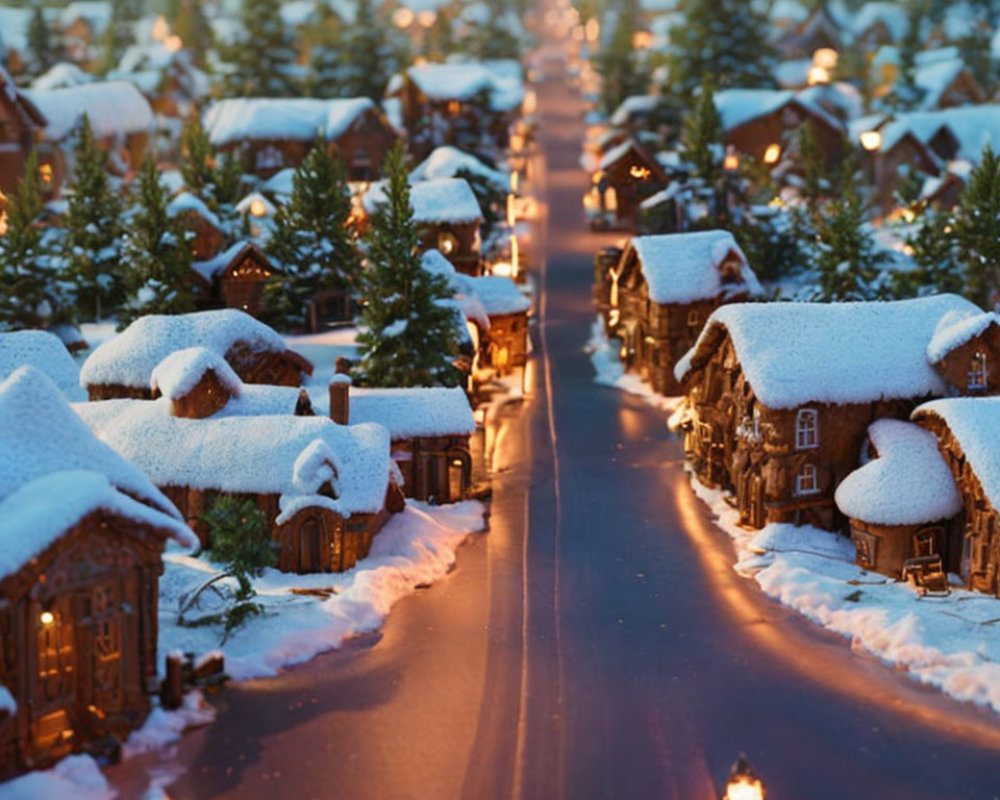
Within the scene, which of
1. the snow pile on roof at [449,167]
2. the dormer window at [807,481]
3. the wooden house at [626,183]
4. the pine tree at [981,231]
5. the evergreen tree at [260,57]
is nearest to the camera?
the dormer window at [807,481]

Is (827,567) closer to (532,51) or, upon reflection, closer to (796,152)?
(796,152)

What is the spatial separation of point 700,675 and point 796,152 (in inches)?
2554

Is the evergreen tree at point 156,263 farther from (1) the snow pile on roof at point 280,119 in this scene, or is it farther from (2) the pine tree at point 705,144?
(2) the pine tree at point 705,144

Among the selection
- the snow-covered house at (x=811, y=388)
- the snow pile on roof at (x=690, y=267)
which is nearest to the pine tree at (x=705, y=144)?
the snow pile on roof at (x=690, y=267)

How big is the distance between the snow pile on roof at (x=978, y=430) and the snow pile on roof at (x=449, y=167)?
44639 millimetres

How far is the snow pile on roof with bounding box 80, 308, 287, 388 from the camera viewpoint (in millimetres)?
52469

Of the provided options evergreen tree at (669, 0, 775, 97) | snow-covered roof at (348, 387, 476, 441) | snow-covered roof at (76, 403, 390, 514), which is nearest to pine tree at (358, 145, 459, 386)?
snow-covered roof at (348, 387, 476, 441)

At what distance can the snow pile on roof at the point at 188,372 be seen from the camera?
4516 cm

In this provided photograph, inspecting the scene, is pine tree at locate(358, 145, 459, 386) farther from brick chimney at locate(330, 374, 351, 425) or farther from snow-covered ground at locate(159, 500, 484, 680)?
snow-covered ground at locate(159, 500, 484, 680)

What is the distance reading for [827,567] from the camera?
44.5 metres

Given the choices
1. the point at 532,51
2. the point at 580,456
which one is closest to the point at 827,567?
the point at 580,456

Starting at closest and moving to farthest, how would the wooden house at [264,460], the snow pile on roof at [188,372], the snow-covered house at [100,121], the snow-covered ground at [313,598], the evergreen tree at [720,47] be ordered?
the snow-covered ground at [313,598] → the wooden house at [264,460] → the snow pile on roof at [188,372] → the snow-covered house at [100,121] → the evergreen tree at [720,47]

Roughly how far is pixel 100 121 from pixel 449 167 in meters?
23.6

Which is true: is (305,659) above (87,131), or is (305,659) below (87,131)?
below
